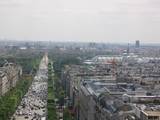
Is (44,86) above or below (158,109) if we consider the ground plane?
below

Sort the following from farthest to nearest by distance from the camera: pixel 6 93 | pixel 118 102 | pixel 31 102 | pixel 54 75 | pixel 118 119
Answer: pixel 54 75 < pixel 6 93 < pixel 31 102 < pixel 118 102 < pixel 118 119

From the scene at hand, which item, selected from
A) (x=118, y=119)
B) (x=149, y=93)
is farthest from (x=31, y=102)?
(x=118, y=119)

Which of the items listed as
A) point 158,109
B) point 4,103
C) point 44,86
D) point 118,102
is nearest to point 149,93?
point 118,102

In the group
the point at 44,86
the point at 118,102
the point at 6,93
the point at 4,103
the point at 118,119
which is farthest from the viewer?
the point at 44,86

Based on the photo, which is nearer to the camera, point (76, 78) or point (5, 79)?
point (76, 78)

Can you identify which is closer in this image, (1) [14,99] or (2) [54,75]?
(1) [14,99]

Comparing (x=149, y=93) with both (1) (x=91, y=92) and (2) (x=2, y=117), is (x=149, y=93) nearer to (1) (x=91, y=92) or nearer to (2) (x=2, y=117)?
(1) (x=91, y=92)

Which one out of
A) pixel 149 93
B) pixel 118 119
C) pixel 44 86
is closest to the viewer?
pixel 118 119

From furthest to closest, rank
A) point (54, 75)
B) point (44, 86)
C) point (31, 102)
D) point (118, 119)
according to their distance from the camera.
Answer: point (54, 75) < point (44, 86) < point (31, 102) < point (118, 119)

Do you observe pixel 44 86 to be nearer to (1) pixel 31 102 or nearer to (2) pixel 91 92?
(1) pixel 31 102
